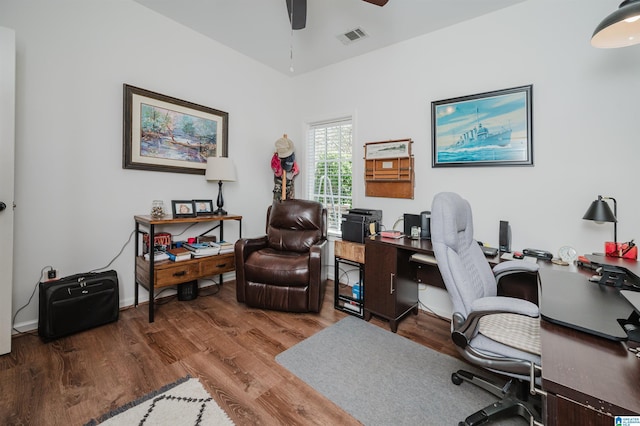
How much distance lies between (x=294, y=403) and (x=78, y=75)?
9.91 feet

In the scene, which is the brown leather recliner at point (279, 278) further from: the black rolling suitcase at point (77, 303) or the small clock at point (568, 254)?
the small clock at point (568, 254)

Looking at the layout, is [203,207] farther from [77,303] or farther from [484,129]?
[484,129]

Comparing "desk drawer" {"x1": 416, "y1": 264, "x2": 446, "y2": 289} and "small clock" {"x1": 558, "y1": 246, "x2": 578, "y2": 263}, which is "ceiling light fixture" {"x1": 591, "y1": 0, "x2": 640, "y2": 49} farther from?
"desk drawer" {"x1": 416, "y1": 264, "x2": 446, "y2": 289}

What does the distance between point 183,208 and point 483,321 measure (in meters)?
2.70

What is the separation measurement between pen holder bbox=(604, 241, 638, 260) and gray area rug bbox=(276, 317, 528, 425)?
3.99 ft

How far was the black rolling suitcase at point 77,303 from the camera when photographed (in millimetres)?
1969

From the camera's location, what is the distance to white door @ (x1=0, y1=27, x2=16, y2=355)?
70.1 inches

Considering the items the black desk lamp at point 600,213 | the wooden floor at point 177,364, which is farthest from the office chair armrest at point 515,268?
the wooden floor at point 177,364

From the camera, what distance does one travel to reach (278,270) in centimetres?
249

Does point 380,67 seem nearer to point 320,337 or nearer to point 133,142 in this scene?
point 133,142

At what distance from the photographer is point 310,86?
3785 mm

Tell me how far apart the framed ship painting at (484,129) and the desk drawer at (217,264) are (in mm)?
2347

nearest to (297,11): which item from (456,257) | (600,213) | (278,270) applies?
(456,257)

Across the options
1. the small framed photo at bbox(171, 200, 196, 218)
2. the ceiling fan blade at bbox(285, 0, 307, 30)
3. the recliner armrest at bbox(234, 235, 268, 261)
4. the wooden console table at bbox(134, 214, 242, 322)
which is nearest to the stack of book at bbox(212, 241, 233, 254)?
the wooden console table at bbox(134, 214, 242, 322)
